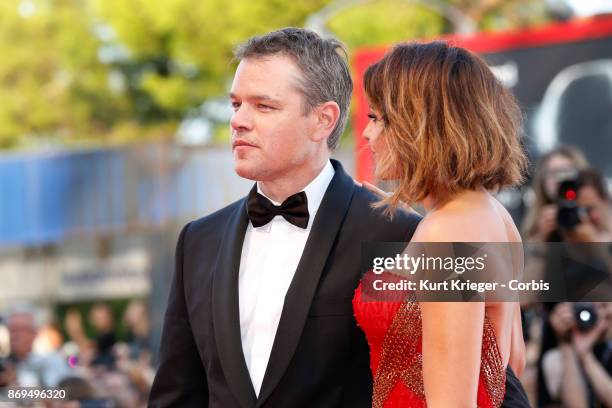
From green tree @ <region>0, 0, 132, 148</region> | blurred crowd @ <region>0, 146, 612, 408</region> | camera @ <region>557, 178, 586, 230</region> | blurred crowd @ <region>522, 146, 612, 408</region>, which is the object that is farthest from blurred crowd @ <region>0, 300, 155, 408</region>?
green tree @ <region>0, 0, 132, 148</region>

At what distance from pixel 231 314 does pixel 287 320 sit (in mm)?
180

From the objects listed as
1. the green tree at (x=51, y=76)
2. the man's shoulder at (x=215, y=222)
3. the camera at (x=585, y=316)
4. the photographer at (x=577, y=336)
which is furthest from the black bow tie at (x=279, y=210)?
the green tree at (x=51, y=76)

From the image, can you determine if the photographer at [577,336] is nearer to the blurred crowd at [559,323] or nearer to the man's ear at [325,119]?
the blurred crowd at [559,323]

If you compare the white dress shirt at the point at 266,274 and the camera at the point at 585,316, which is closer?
the white dress shirt at the point at 266,274

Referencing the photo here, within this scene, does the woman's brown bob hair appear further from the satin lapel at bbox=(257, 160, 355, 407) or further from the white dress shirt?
the white dress shirt

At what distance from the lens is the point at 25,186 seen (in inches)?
580

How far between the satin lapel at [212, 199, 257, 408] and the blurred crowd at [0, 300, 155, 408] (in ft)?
4.75

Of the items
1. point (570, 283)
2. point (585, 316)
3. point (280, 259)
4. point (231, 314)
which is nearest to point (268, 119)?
point (280, 259)

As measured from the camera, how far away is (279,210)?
3.49 m

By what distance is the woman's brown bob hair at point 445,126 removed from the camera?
2834 millimetres

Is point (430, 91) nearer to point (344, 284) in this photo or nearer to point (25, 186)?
point (344, 284)

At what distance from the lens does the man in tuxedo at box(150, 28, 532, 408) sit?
3.25 meters

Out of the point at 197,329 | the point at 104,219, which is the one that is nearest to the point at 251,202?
the point at 197,329

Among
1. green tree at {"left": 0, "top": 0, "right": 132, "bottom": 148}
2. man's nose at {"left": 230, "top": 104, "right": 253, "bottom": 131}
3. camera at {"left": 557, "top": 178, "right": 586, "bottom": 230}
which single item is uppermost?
green tree at {"left": 0, "top": 0, "right": 132, "bottom": 148}
